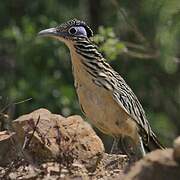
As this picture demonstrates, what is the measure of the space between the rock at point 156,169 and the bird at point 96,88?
2.51m

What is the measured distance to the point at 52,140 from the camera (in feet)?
26.3

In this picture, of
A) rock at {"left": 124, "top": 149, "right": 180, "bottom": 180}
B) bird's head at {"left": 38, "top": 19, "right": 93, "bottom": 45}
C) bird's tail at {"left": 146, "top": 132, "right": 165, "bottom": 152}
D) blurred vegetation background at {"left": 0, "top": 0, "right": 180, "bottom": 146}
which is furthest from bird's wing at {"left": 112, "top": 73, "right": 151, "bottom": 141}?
blurred vegetation background at {"left": 0, "top": 0, "right": 180, "bottom": 146}

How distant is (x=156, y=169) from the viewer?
6.26 meters

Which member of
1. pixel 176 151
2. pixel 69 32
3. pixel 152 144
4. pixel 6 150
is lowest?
pixel 152 144

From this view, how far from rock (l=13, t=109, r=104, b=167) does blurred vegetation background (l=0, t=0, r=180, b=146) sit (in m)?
5.95

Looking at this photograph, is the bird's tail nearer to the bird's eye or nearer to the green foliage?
the bird's eye

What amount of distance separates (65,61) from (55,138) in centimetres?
906

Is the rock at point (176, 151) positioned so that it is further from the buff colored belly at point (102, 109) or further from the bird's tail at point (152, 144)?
the bird's tail at point (152, 144)

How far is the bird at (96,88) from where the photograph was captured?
881 centimetres

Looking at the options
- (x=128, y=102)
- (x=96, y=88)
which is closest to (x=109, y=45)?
(x=128, y=102)

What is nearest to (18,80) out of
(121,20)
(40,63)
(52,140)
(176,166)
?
(40,63)

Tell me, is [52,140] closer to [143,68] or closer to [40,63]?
[40,63]

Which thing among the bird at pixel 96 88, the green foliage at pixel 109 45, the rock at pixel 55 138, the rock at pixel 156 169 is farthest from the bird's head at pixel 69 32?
the green foliage at pixel 109 45

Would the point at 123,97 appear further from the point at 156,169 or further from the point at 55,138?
the point at 156,169
